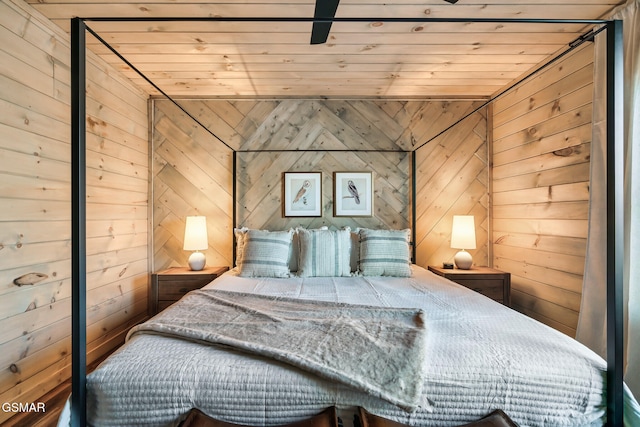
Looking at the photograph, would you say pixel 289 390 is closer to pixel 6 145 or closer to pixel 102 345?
pixel 6 145

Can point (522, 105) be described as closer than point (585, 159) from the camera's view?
No

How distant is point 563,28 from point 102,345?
4.01m

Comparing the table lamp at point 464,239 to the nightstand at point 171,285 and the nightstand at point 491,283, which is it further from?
the nightstand at point 171,285

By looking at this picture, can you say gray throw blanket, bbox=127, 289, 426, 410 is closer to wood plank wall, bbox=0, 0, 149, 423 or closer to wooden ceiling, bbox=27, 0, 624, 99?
wood plank wall, bbox=0, 0, 149, 423

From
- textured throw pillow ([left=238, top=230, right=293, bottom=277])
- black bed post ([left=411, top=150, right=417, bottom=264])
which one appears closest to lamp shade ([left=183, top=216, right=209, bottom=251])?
textured throw pillow ([left=238, top=230, right=293, bottom=277])

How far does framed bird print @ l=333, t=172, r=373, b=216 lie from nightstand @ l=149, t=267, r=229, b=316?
137 cm

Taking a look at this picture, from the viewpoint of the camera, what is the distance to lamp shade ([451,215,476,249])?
9.38 feet

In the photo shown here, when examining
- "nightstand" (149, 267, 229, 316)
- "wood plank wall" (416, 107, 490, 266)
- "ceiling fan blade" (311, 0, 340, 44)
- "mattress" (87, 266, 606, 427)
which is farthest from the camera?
"wood plank wall" (416, 107, 490, 266)

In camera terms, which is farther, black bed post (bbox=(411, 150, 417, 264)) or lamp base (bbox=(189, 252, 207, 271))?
black bed post (bbox=(411, 150, 417, 264))

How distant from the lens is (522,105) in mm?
2762

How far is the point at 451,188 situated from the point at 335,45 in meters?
1.82

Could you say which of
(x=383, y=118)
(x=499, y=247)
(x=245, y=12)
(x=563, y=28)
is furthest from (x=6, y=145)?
(x=499, y=247)

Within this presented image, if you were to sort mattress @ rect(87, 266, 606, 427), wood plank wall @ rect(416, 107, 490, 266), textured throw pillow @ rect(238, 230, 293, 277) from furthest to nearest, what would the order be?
wood plank wall @ rect(416, 107, 490, 266) < textured throw pillow @ rect(238, 230, 293, 277) < mattress @ rect(87, 266, 606, 427)

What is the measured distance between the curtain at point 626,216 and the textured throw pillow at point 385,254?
1.12 metres
